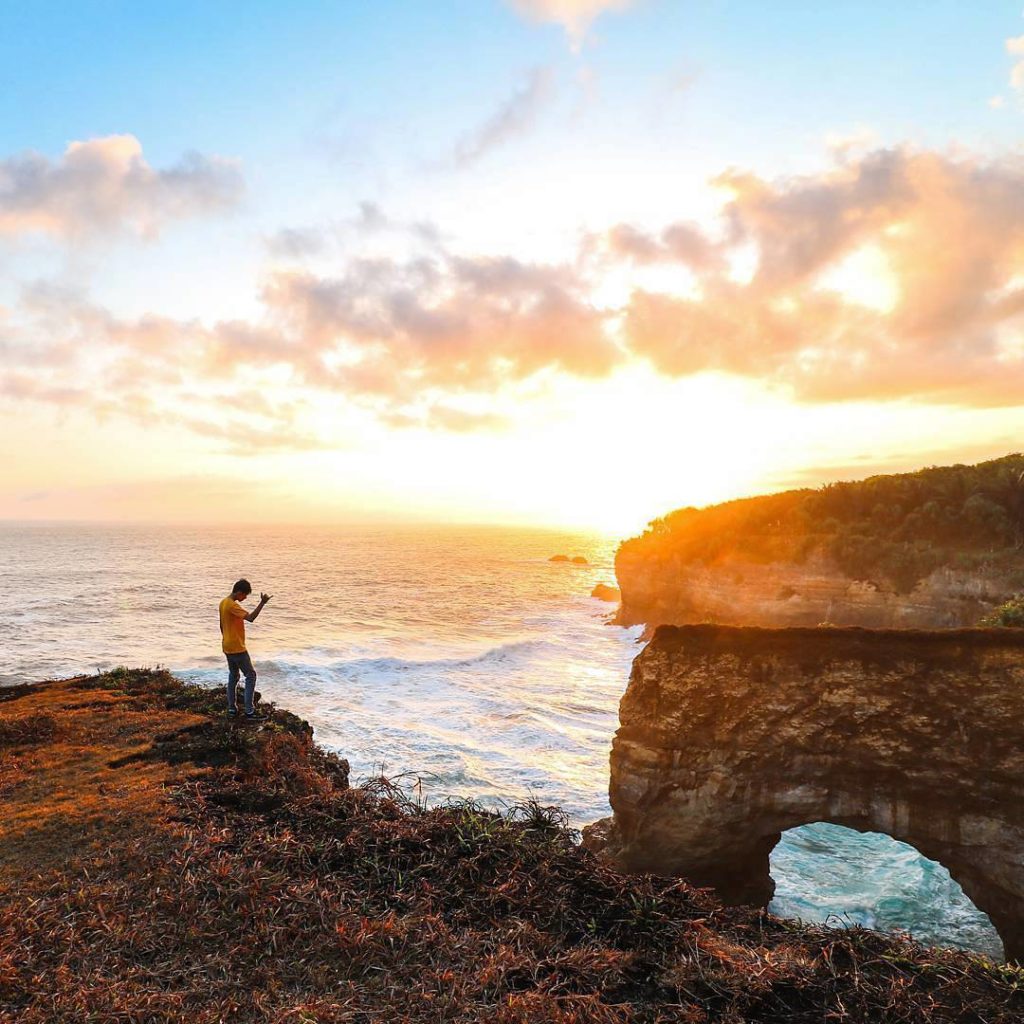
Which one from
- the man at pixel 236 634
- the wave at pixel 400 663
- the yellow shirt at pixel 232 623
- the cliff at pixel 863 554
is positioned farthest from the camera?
the wave at pixel 400 663

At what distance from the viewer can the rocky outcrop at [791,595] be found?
91.1 ft

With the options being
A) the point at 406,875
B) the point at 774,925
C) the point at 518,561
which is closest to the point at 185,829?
the point at 406,875

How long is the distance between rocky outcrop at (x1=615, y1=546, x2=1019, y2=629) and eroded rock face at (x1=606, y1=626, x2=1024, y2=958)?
13.1 m

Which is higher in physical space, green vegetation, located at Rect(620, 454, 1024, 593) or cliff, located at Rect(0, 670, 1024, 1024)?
green vegetation, located at Rect(620, 454, 1024, 593)

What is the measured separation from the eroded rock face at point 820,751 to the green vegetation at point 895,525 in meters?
22.1

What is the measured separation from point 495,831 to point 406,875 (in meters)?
1.45

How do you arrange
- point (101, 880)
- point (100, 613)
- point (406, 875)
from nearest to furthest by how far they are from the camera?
point (101, 880)
point (406, 875)
point (100, 613)

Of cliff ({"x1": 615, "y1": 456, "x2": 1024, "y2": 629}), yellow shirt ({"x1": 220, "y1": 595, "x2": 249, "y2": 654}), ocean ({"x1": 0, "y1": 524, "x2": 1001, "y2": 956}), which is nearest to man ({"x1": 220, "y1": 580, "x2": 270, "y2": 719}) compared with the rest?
yellow shirt ({"x1": 220, "y1": 595, "x2": 249, "y2": 654})

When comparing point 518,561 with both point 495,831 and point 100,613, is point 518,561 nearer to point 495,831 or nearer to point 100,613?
point 100,613

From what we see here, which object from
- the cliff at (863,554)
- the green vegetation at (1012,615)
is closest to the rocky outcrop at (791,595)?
the cliff at (863,554)

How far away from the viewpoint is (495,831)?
7863 mm

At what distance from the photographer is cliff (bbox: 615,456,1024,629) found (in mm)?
28266

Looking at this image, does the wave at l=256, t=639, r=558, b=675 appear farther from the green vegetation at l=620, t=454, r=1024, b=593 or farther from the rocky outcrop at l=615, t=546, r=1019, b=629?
the green vegetation at l=620, t=454, r=1024, b=593

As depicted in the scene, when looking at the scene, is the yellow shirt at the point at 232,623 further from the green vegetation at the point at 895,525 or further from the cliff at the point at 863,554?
the green vegetation at the point at 895,525
